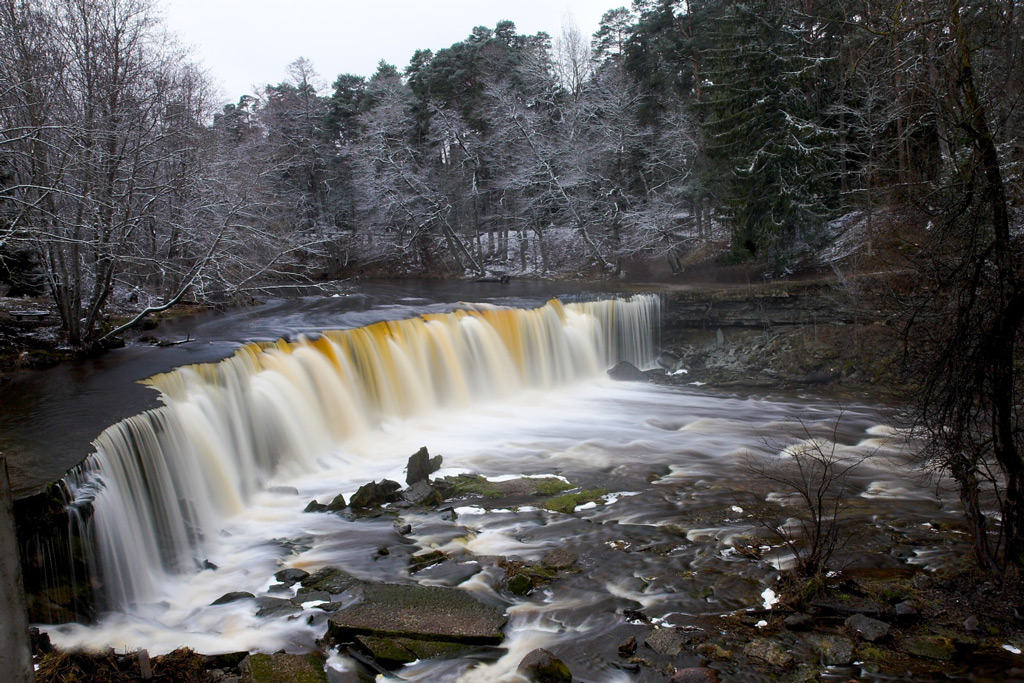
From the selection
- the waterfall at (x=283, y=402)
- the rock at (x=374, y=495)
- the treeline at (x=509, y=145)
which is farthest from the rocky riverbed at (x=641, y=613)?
the treeline at (x=509, y=145)

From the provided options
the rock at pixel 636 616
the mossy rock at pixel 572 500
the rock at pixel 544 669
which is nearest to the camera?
the rock at pixel 544 669

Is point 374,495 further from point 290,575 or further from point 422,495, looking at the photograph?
point 290,575

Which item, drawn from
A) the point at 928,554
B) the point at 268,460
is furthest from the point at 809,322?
the point at 268,460

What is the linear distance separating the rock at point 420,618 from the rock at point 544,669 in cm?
56

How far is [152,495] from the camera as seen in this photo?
25.3 ft

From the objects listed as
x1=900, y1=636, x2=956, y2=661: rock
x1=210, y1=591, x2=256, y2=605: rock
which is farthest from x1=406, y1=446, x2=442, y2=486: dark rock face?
x1=900, y1=636, x2=956, y2=661: rock

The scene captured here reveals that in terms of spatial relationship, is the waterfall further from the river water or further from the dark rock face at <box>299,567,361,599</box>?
the dark rock face at <box>299,567,361,599</box>

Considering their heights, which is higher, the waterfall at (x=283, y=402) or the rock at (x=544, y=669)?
the waterfall at (x=283, y=402)

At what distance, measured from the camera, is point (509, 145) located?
32.0m

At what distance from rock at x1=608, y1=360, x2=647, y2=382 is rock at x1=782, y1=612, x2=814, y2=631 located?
12.1 meters

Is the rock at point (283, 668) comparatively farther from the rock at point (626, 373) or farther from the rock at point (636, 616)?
the rock at point (626, 373)

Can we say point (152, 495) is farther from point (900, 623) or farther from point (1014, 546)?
point (1014, 546)

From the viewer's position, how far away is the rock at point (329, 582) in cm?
671

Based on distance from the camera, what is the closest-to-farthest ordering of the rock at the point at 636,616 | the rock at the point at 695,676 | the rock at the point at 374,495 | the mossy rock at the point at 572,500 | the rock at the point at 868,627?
the rock at the point at 695,676
the rock at the point at 868,627
the rock at the point at 636,616
the mossy rock at the point at 572,500
the rock at the point at 374,495
